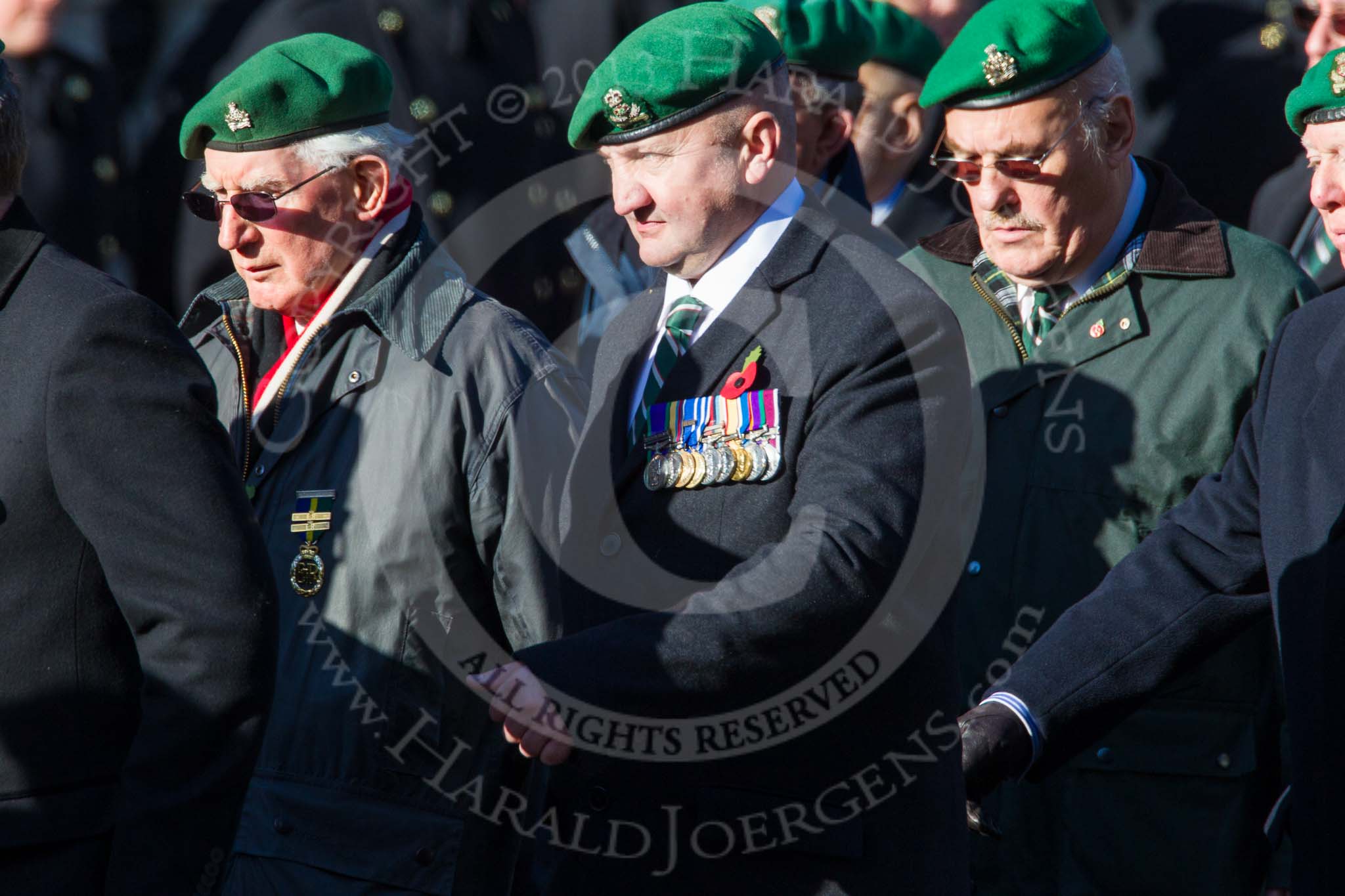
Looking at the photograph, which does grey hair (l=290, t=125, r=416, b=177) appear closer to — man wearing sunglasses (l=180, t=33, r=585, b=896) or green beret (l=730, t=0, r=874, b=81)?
man wearing sunglasses (l=180, t=33, r=585, b=896)

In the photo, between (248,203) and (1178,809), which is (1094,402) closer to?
(1178,809)

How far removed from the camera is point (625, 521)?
261cm

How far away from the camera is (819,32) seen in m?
3.98

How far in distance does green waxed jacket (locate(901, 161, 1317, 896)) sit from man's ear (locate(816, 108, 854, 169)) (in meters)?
0.68

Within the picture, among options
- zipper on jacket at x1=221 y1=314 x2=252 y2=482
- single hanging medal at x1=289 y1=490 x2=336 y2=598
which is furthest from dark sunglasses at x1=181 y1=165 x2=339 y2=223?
single hanging medal at x1=289 y1=490 x2=336 y2=598

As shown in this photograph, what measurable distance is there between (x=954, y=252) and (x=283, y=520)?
146 cm

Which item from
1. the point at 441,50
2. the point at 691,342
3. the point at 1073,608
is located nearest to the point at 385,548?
the point at 691,342

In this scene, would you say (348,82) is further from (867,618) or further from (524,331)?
(867,618)

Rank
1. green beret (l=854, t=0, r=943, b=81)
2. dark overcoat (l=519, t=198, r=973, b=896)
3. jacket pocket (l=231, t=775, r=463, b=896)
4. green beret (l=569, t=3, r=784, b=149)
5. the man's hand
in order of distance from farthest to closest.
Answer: green beret (l=854, t=0, r=943, b=81) < jacket pocket (l=231, t=775, r=463, b=896) < green beret (l=569, t=3, r=784, b=149) < dark overcoat (l=519, t=198, r=973, b=896) < the man's hand

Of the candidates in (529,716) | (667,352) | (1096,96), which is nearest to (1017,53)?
(1096,96)

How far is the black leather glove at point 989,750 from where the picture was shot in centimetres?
241

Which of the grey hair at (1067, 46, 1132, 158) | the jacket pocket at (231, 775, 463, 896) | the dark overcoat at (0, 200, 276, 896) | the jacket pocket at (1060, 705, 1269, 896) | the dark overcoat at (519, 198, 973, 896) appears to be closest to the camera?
the dark overcoat at (0, 200, 276, 896)

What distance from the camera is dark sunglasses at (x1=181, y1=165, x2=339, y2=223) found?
333 centimetres

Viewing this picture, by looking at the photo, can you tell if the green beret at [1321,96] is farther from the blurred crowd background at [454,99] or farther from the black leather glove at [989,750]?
the blurred crowd background at [454,99]
